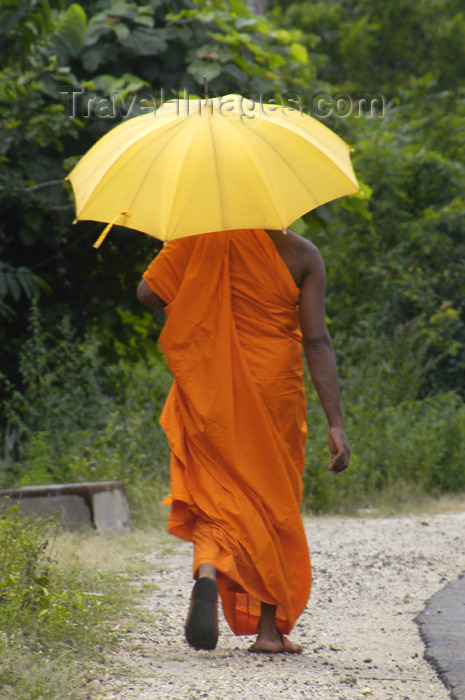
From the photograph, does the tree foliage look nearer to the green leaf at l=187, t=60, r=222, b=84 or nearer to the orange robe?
the green leaf at l=187, t=60, r=222, b=84

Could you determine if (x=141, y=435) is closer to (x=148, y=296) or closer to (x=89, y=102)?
(x=89, y=102)

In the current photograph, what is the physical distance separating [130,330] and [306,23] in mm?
16170

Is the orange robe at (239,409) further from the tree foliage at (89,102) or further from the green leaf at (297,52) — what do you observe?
the green leaf at (297,52)

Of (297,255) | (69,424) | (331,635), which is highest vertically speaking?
(297,255)

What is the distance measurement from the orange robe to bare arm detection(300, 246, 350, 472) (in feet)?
0.22

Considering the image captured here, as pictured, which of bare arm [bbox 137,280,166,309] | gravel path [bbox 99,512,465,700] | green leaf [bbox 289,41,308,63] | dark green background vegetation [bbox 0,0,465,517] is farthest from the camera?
green leaf [bbox 289,41,308,63]

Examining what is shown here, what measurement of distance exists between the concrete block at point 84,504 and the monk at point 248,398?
7.58ft

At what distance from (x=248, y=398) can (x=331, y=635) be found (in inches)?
48.2

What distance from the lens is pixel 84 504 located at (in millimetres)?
6352

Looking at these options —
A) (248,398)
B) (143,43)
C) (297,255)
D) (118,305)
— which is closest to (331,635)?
(248,398)

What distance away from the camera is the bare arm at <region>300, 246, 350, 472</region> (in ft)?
13.2

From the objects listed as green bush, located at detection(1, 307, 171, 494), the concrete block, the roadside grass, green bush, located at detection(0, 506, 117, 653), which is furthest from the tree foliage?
green bush, located at detection(0, 506, 117, 653)

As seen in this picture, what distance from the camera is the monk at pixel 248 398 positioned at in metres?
3.95

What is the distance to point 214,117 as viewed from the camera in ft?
12.7
